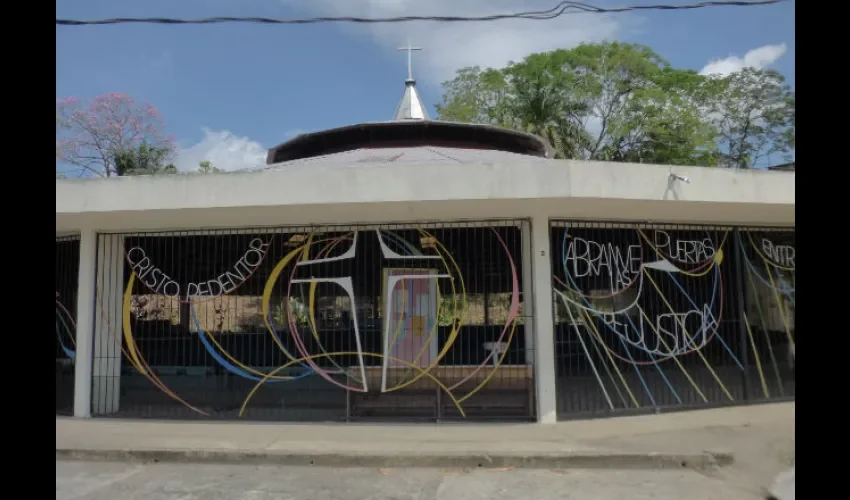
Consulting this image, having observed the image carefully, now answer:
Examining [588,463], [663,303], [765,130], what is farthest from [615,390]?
[765,130]

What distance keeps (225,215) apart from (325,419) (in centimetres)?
270

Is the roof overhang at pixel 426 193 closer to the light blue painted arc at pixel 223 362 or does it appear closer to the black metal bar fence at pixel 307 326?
the black metal bar fence at pixel 307 326

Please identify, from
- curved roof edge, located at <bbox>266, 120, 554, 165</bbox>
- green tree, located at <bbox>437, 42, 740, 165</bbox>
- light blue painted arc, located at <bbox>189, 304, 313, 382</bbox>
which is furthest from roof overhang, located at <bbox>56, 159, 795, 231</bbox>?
green tree, located at <bbox>437, 42, 740, 165</bbox>

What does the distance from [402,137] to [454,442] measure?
18.9 feet

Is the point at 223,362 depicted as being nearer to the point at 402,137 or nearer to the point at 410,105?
the point at 402,137

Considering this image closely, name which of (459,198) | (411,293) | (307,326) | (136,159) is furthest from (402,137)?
(136,159)

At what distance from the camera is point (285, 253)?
7512mm

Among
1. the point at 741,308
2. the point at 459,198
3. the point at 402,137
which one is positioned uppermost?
the point at 402,137

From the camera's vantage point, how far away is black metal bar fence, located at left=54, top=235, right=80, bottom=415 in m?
7.95

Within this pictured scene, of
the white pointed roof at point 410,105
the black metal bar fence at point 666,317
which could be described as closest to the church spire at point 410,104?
the white pointed roof at point 410,105

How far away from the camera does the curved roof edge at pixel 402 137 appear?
9992 mm

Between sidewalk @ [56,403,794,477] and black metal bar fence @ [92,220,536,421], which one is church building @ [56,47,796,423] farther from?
sidewalk @ [56,403,794,477]

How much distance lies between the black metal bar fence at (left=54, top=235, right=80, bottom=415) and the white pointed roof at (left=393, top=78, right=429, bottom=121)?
8.01 metres

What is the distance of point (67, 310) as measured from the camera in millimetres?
8133
